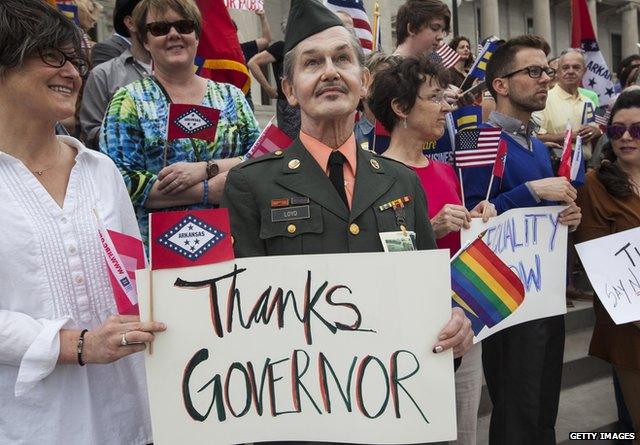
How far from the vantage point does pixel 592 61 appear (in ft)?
25.4

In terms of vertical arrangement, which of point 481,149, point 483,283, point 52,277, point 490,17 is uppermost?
point 490,17

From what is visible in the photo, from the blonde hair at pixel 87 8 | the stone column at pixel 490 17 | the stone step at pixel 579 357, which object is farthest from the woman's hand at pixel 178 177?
the stone column at pixel 490 17

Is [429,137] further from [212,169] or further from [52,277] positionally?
[52,277]

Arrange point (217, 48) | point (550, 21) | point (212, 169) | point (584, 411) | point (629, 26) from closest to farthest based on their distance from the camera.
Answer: point (212, 169) < point (217, 48) < point (584, 411) < point (550, 21) < point (629, 26)

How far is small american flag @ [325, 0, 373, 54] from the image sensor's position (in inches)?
206

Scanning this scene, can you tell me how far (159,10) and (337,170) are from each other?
4.78ft

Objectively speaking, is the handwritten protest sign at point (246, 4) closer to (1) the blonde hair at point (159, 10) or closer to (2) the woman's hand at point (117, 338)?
(1) the blonde hair at point (159, 10)

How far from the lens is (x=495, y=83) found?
11.8 ft

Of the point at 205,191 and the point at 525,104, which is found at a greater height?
the point at 525,104

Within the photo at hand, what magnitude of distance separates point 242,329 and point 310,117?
74 centimetres

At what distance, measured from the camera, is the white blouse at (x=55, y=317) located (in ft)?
5.52

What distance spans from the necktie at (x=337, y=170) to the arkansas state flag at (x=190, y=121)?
32.8 inches

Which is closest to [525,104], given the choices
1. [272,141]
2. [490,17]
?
[272,141]

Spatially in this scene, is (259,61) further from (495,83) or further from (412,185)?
(412,185)
